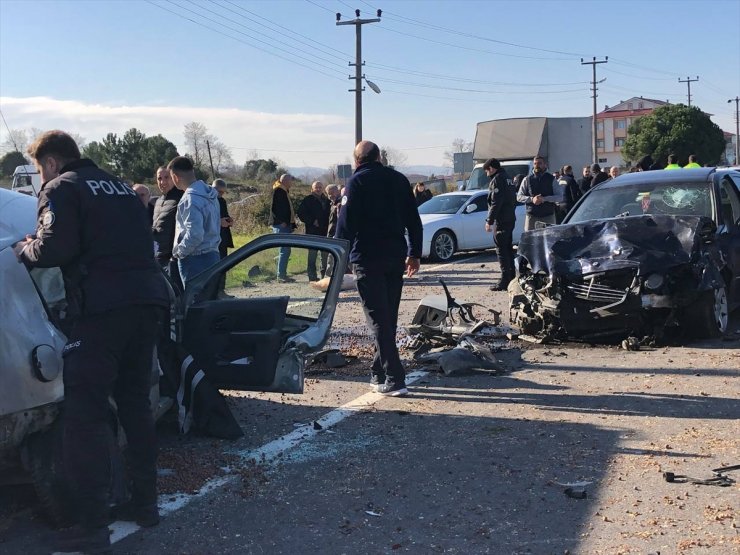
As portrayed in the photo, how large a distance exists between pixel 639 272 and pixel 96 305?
5322 millimetres

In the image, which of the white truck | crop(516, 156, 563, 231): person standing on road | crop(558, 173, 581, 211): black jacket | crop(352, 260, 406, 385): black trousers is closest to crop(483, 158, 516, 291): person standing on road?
crop(516, 156, 563, 231): person standing on road

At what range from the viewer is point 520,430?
5.49 m

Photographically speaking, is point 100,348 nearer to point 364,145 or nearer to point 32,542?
point 32,542

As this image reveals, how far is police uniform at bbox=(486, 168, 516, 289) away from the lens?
12.0 m

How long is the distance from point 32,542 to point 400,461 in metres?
2.06

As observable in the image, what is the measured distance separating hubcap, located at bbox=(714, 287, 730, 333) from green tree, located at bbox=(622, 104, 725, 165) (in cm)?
4391

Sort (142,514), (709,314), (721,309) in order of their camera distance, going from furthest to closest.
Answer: (721,309) < (709,314) < (142,514)

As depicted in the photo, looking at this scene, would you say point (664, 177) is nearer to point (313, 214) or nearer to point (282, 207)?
point (282, 207)

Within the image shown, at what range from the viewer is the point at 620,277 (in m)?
7.66

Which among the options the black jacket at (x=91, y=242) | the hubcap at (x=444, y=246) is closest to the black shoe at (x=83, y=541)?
the black jacket at (x=91, y=242)

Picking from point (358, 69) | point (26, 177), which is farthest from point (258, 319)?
point (358, 69)

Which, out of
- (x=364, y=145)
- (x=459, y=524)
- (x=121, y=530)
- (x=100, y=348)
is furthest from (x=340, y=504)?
(x=364, y=145)

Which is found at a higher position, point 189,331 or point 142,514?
point 189,331

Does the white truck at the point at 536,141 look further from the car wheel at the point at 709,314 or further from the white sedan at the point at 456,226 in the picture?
the car wheel at the point at 709,314
